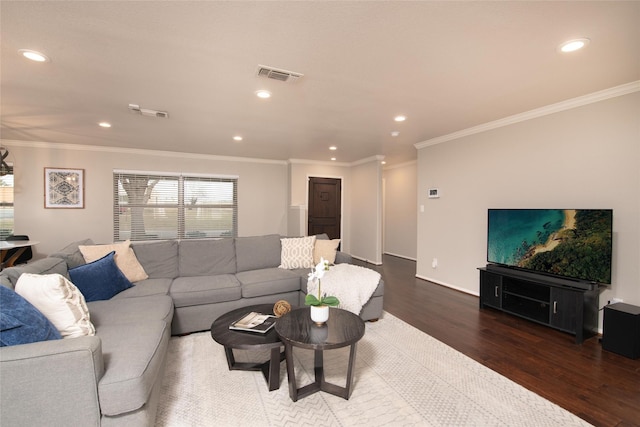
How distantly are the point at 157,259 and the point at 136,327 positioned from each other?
1563mm

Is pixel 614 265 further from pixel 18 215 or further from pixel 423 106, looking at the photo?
pixel 18 215

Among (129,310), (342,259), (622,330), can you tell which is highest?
(342,259)

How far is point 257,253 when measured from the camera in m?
3.72

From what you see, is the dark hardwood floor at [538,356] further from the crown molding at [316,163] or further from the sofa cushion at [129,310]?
the crown molding at [316,163]

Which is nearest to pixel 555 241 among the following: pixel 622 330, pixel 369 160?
pixel 622 330

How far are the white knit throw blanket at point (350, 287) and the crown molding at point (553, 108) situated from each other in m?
Result: 2.59

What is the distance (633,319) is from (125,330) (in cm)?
390

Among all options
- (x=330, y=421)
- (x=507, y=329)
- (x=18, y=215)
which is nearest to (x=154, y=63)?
(x=330, y=421)

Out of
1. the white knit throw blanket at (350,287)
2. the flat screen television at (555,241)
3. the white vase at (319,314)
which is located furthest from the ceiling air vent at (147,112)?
the flat screen television at (555,241)

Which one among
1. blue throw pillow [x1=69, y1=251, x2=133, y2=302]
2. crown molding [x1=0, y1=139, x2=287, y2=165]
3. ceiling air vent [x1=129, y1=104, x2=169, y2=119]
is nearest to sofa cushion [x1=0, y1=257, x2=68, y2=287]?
blue throw pillow [x1=69, y1=251, x2=133, y2=302]

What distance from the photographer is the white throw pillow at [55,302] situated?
59.8 inches

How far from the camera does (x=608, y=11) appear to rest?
5.37ft

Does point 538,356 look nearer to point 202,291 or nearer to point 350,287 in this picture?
point 350,287

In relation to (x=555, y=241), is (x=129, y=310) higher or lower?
lower
